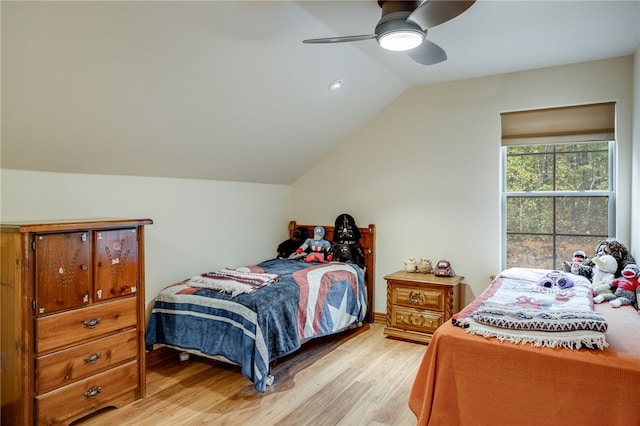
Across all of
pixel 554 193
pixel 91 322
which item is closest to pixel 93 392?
pixel 91 322

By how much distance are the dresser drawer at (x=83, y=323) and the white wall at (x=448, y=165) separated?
8.48 feet

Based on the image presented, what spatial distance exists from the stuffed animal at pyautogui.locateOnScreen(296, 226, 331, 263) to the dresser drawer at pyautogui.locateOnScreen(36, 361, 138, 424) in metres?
2.04

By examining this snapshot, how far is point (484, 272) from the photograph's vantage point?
3.88 meters

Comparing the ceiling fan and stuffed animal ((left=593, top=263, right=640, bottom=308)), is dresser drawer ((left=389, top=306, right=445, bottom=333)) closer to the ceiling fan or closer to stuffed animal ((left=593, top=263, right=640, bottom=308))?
stuffed animal ((left=593, top=263, right=640, bottom=308))

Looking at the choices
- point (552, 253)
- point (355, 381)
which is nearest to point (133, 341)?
point (355, 381)

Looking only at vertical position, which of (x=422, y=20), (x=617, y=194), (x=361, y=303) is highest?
(x=422, y=20)

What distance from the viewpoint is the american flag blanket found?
275 centimetres

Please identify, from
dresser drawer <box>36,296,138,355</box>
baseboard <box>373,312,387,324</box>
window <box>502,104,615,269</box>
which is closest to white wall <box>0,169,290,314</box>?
dresser drawer <box>36,296,138,355</box>

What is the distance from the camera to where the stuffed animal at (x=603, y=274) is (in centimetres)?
275

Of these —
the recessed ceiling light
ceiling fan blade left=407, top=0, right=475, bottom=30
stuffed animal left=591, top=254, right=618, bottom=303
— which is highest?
the recessed ceiling light

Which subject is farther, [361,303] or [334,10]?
[361,303]

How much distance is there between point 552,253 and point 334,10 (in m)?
2.81

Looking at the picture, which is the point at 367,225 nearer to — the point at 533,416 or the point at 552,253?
the point at 552,253

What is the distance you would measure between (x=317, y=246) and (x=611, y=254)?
2574 millimetres
